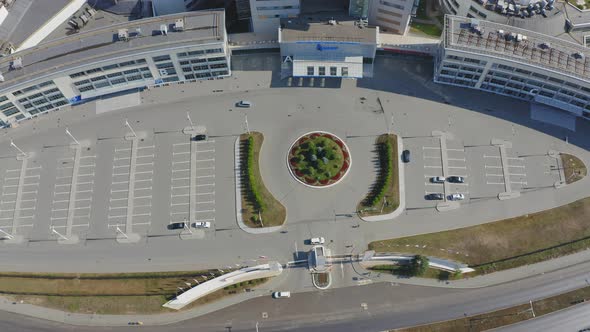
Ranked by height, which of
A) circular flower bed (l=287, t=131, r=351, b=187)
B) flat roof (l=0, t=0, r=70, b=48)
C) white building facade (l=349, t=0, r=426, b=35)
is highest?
flat roof (l=0, t=0, r=70, b=48)

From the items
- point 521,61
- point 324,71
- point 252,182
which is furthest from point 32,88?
point 521,61

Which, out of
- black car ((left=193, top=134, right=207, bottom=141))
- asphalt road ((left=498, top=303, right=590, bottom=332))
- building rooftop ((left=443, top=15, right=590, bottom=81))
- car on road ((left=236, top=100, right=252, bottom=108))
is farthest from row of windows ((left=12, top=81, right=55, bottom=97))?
asphalt road ((left=498, top=303, right=590, bottom=332))

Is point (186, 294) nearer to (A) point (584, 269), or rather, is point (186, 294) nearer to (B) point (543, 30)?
(A) point (584, 269)

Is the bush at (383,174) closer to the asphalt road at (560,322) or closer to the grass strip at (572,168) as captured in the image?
the asphalt road at (560,322)

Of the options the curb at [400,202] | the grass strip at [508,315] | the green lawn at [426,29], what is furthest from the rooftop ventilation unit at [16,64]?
the grass strip at [508,315]

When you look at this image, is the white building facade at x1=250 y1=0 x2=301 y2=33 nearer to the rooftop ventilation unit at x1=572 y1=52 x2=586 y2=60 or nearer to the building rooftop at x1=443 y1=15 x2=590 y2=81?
the building rooftop at x1=443 y1=15 x2=590 y2=81

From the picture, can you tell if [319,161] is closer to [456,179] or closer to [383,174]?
[383,174]
